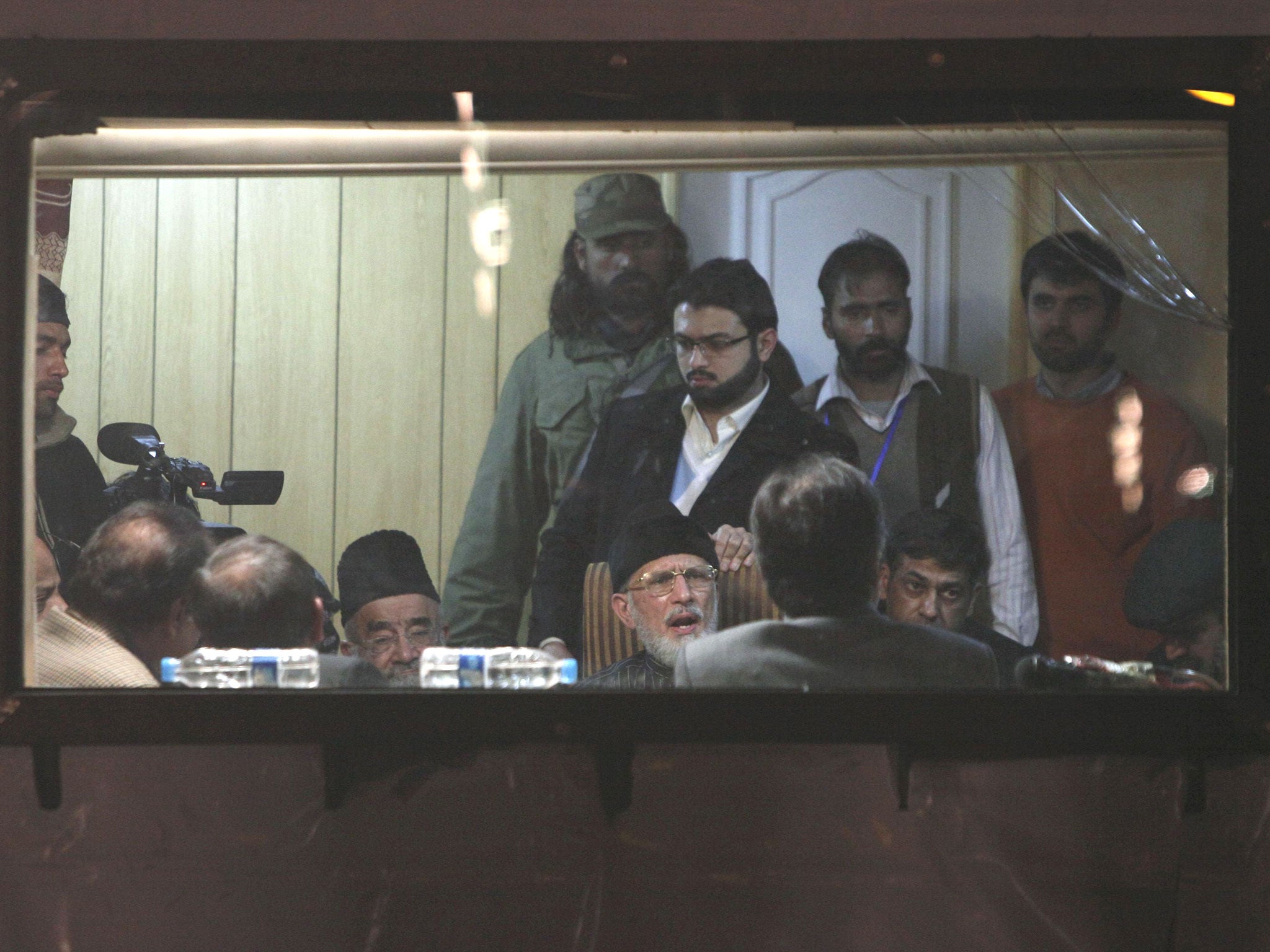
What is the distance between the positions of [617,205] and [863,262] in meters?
0.27

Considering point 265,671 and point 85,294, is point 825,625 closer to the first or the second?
point 265,671

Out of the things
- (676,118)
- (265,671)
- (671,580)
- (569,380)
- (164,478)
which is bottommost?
(265,671)

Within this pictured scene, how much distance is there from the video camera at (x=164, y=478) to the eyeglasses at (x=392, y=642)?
18cm

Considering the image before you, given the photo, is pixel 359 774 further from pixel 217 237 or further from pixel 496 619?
pixel 217 237

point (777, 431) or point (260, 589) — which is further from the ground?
point (777, 431)

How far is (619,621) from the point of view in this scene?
1246mm

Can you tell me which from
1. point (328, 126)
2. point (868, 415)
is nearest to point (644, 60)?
point (328, 126)

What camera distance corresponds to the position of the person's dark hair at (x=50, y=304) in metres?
1.23

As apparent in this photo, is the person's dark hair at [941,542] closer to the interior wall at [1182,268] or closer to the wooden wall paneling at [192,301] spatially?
the interior wall at [1182,268]

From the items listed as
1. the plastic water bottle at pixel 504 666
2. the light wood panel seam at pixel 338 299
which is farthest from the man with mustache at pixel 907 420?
the light wood panel seam at pixel 338 299

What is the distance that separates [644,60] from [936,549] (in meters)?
0.60

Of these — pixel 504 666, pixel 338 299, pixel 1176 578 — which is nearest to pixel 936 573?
pixel 1176 578

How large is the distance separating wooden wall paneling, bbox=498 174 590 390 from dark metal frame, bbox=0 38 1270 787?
0.08 meters

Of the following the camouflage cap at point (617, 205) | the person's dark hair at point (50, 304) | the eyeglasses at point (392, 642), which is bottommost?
the eyeglasses at point (392, 642)
